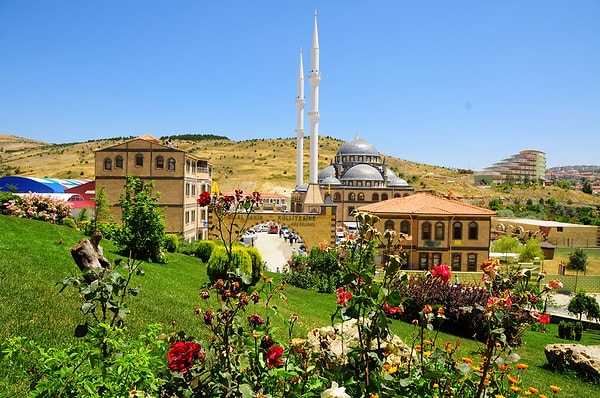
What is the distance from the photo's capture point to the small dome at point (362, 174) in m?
53.4

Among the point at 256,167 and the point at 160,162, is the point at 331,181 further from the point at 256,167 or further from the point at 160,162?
the point at 256,167

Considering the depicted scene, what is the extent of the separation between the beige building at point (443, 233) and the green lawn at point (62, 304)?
38.9ft

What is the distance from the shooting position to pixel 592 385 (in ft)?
30.2

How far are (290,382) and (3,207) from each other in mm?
16798

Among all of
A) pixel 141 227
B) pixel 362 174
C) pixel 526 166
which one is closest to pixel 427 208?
pixel 141 227

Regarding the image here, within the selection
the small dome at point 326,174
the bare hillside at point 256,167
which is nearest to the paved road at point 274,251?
the small dome at point 326,174

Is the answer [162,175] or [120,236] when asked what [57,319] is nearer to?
[120,236]

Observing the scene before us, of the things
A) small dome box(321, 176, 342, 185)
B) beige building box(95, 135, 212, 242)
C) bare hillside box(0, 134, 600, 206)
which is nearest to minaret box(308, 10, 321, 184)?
small dome box(321, 176, 342, 185)

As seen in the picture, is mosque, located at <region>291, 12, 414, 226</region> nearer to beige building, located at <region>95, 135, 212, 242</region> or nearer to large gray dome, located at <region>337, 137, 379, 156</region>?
large gray dome, located at <region>337, 137, 379, 156</region>

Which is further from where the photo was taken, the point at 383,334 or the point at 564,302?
the point at 564,302

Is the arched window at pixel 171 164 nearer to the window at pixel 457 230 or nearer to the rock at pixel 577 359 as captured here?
the window at pixel 457 230

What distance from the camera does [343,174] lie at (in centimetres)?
5691

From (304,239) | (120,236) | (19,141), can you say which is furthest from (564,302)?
(19,141)

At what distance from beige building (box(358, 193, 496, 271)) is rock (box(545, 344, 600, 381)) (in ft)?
53.5
